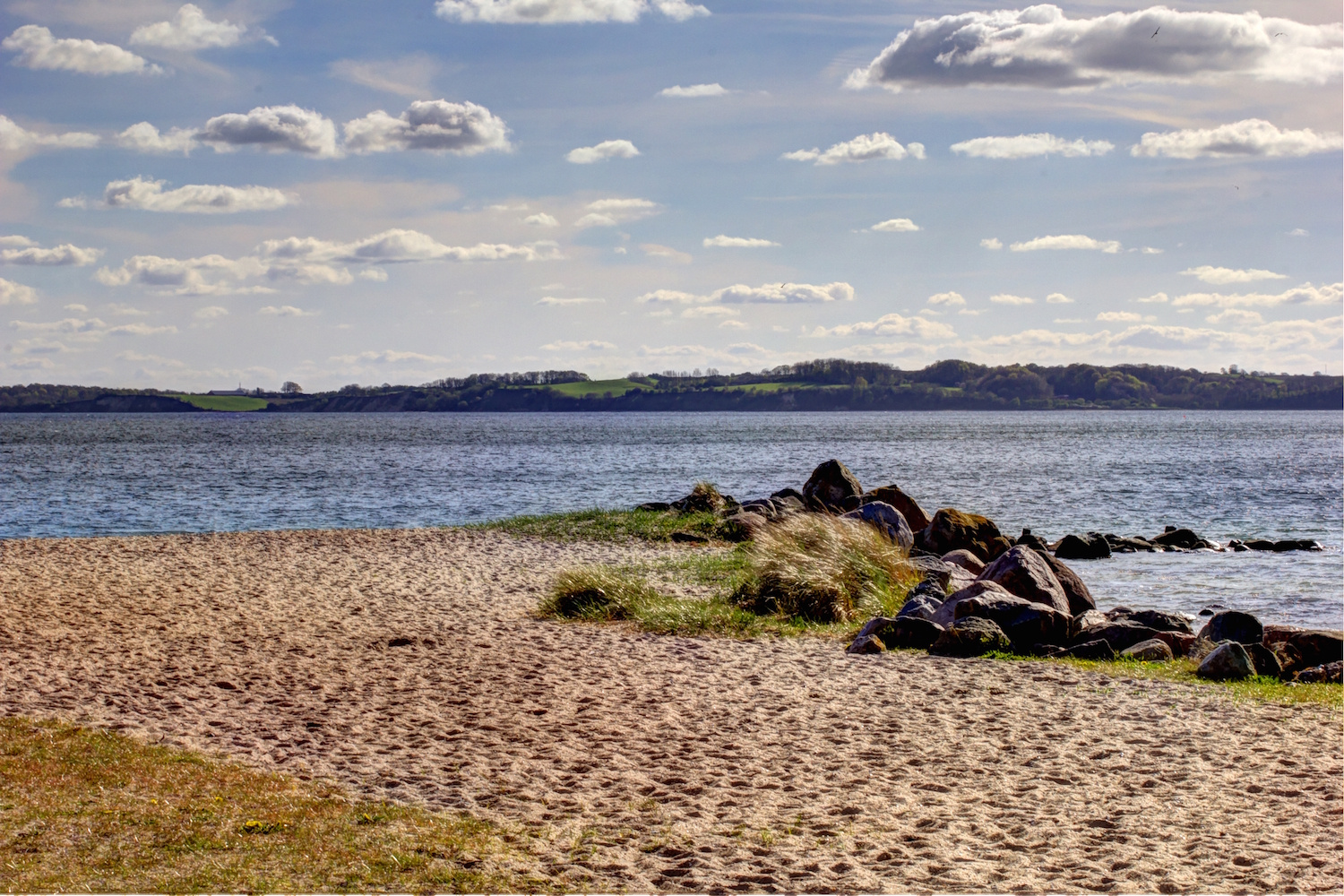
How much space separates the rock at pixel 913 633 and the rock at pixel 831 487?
58.7ft

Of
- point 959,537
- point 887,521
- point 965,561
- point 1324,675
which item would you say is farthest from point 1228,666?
point 959,537

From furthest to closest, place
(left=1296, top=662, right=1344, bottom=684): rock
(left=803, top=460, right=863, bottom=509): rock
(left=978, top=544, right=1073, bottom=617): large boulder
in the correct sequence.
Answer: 1. (left=803, top=460, right=863, bottom=509): rock
2. (left=978, top=544, right=1073, bottom=617): large boulder
3. (left=1296, top=662, right=1344, bottom=684): rock

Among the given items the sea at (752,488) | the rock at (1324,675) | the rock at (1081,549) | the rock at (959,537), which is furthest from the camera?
the rock at (1081,549)

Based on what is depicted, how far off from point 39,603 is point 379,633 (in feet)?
22.2

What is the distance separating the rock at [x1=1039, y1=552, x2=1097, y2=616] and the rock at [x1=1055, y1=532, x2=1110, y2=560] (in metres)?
10.8

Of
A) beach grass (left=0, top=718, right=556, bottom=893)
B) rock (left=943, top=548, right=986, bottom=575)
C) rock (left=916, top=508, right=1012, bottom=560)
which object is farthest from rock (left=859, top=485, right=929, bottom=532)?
beach grass (left=0, top=718, right=556, bottom=893)

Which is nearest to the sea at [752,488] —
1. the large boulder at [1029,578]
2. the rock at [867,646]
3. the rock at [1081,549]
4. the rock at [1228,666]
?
the rock at [1081,549]

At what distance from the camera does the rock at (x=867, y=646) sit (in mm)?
14797

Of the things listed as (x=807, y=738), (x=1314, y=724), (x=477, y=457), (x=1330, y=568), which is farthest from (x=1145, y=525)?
(x=477, y=457)

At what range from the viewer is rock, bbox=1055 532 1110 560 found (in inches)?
1180

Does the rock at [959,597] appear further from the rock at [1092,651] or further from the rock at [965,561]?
the rock at [965,561]

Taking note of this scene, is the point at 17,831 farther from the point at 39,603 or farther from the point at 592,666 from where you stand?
the point at 39,603

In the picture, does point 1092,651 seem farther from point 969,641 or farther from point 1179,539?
point 1179,539

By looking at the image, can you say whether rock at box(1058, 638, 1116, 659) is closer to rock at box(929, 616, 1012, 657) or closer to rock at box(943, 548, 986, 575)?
rock at box(929, 616, 1012, 657)
